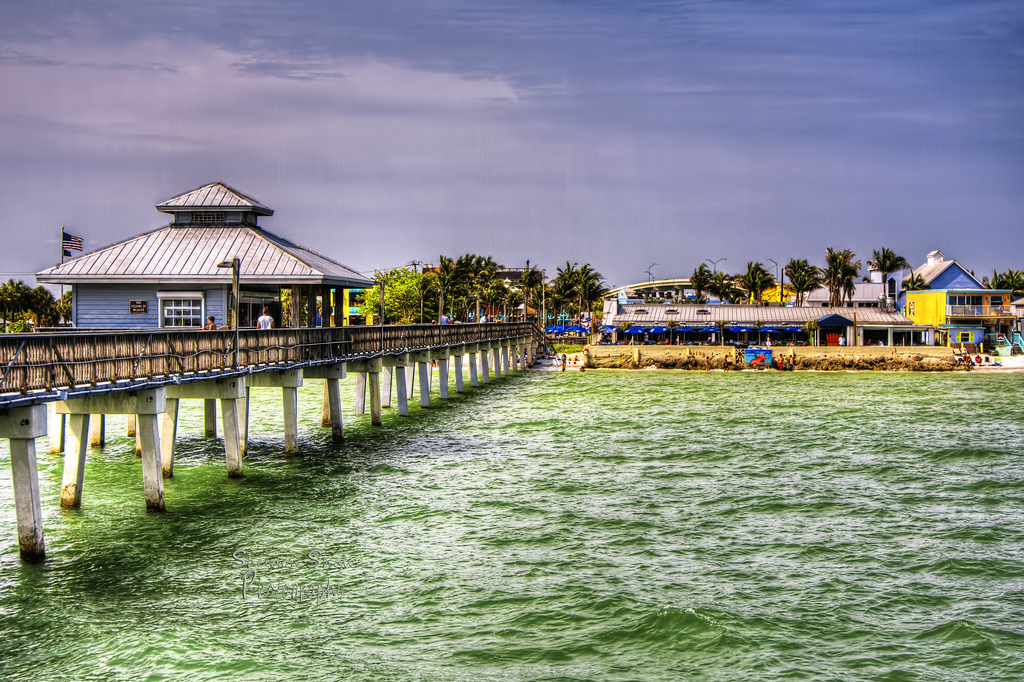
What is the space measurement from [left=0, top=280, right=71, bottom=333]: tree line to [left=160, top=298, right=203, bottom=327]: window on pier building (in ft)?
215

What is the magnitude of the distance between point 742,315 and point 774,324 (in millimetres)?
3928

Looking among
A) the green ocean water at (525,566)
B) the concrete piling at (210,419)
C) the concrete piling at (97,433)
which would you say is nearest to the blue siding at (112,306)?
the green ocean water at (525,566)

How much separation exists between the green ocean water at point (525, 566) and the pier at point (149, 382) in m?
0.99

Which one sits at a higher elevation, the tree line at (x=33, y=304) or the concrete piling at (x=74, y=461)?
the tree line at (x=33, y=304)

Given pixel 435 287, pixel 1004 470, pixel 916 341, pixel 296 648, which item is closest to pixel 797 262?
pixel 916 341

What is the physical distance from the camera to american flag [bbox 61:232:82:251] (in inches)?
1503

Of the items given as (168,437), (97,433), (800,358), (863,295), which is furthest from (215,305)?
(863,295)

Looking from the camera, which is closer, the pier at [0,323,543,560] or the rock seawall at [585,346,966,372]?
the pier at [0,323,543,560]

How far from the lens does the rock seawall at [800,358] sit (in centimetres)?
8762

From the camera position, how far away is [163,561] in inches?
774

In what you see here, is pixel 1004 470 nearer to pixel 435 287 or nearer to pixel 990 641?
pixel 990 641

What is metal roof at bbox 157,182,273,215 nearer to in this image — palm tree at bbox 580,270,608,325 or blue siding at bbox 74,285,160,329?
blue siding at bbox 74,285,160,329

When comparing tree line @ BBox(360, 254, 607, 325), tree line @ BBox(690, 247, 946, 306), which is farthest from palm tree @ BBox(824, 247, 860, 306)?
tree line @ BBox(360, 254, 607, 325)

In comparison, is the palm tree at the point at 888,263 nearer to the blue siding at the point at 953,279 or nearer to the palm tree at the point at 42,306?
the blue siding at the point at 953,279
